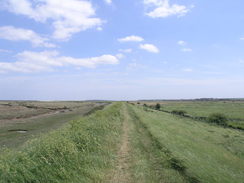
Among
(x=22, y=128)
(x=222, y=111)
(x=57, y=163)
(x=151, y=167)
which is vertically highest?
(x=57, y=163)

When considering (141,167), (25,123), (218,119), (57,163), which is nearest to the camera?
(57,163)

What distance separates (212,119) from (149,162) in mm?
42055

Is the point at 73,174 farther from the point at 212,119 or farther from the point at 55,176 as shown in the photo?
the point at 212,119

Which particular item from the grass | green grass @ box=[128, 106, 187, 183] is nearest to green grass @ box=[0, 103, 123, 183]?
green grass @ box=[128, 106, 187, 183]

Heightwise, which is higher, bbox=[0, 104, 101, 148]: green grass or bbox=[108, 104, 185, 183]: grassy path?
bbox=[108, 104, 185, 183]: grassy path

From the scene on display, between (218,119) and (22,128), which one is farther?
(218,119)

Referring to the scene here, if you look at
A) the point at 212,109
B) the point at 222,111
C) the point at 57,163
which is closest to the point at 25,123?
the point at 57,163

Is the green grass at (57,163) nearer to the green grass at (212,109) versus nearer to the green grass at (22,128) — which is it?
the green grass at (22,128)

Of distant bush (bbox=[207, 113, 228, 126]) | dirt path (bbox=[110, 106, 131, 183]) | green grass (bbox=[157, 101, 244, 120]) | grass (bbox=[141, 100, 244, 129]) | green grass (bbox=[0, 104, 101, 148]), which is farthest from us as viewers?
green grass (bbox=[157, 101, 244, 120])

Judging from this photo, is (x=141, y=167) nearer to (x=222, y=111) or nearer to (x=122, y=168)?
(x=122, y=168)

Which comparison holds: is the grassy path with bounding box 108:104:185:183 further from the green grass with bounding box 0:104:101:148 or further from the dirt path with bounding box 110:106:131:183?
the green grass with bounding box 0:104:101:148

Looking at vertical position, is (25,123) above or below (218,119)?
below

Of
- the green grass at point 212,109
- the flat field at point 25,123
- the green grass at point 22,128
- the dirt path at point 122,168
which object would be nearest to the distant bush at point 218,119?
the green grass at point 212,109

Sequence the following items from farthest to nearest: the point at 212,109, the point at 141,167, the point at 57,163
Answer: the point at 212,109
the point at 141,167
the point at 57,163
